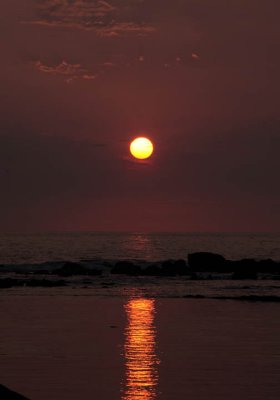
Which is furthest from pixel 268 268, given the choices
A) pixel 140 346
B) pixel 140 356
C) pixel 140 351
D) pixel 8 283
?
pixel 140 356

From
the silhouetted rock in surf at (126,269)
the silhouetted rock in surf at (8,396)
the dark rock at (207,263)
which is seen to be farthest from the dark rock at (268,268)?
the silhouetted rock in surf at (8,396)

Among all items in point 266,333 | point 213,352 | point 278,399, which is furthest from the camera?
point 266,333

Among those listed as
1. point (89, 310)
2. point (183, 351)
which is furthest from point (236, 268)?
point (183, 351)

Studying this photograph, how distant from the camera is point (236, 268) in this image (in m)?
76.5

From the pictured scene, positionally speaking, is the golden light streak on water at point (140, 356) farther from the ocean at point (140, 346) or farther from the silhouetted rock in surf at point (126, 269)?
the silhouetted rock in surf at point (126, 269)

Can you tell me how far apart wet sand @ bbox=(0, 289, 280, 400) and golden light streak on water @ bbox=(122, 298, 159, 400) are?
0.08 ft

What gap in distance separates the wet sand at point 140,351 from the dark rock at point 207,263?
38.0 metres

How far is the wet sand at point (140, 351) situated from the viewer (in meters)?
20.6

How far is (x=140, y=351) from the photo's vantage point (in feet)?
86.5

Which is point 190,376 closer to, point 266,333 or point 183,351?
point 183,351

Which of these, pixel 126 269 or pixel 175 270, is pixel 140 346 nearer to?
pixel 175 270

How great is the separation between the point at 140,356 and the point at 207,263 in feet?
184

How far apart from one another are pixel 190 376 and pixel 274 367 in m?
2.66

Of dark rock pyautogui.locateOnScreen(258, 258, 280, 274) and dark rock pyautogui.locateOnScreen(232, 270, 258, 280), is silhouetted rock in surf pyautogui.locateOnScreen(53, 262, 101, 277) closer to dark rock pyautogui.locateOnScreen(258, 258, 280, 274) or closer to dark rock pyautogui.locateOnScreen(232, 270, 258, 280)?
dark rock pyautogui.locateOnScreen(232, 270, 258, 280)
